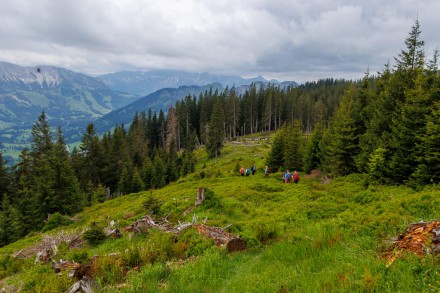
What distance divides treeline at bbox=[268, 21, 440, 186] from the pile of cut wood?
16.1 metres

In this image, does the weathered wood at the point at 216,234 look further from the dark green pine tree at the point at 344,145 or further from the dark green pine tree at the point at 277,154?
the dark green pine tree at the point at 277,154

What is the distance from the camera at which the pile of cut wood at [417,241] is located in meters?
4.93

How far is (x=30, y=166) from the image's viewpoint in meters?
56.2

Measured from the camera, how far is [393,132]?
79.8 feet

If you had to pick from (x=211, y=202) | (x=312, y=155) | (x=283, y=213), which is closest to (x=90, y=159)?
(x=312, y=155)

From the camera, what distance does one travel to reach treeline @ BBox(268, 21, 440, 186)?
20.3m

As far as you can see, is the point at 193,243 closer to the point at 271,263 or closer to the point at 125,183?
the point at 271,263

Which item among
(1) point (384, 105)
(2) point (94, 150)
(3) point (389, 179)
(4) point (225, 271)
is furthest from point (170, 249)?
(2) point (94, 150)

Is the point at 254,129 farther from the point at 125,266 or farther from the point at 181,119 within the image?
the point at 125,266

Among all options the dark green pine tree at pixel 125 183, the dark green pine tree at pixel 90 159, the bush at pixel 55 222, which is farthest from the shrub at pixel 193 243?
the dark green pine tree at pixel 90 159

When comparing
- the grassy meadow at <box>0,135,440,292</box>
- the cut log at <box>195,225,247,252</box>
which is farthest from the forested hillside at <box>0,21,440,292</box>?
the cut log at <box>195,225,247,252</box>

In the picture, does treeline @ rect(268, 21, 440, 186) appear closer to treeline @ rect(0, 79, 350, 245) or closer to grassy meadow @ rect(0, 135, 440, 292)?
grassy meadow @ rect(0, 135, 440, 292)

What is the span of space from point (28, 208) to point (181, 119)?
69.1 meters

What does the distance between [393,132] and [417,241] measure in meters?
22.5
